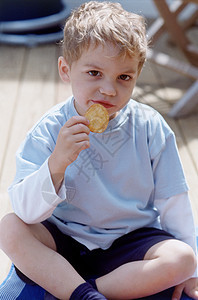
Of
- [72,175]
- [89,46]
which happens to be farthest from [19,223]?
[89,46]

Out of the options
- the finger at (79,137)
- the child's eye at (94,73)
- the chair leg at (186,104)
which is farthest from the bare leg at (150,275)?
the chair leg at (186,104)

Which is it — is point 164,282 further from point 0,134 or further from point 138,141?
point 0,134

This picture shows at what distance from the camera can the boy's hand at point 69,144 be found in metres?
1.21

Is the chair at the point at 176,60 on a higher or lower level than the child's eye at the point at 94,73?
higher

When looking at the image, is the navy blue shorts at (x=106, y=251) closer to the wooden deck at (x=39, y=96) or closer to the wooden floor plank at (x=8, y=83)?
the wooden deck at (x=39, y=96)

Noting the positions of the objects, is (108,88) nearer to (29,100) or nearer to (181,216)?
(181,216)

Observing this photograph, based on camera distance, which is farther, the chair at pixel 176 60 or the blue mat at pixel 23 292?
the chair at pixel 176 60

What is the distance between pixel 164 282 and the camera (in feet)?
4.15

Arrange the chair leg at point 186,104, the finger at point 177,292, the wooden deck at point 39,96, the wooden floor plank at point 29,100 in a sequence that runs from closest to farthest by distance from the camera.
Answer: the finger at point 177,292
the wooden floor plank at point 29,100
the wooden deck at point 39,96
the chair leg at point 186,104

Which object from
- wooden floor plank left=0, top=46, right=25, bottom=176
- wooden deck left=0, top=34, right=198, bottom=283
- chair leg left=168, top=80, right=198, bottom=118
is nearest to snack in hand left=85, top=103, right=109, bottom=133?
wooden deck left=0, top=34, right=198, bottom=283

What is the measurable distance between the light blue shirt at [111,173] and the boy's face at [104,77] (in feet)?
0.35

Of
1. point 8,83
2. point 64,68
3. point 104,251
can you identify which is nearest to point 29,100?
point 8,83

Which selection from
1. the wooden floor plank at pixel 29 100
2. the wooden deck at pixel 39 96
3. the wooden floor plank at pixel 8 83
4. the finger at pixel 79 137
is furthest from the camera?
the wooden floor plank at pixel 8 83

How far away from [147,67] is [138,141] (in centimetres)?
177
